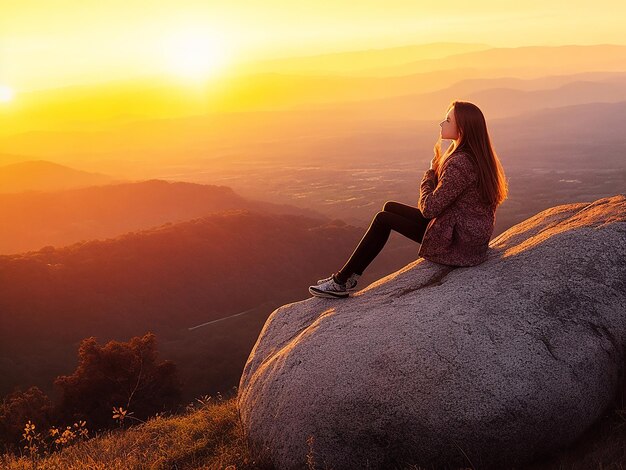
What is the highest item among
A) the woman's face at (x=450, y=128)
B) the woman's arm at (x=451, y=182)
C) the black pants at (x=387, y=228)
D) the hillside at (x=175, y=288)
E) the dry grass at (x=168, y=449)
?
the woman's face at (x=450, y=128)

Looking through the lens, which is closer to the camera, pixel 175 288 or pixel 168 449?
pixel 168 449

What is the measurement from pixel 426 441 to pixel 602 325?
246 cm

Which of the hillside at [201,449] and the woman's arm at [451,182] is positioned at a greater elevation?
the woman's arm at [451,182]

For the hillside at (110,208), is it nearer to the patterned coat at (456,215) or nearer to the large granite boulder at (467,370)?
the patterned coat at (456,215)

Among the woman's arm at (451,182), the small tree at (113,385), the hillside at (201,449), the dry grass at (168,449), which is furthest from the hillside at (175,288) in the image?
the woman's arm at (451,182)

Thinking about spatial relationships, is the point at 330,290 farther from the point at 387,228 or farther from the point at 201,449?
the point at 201,449

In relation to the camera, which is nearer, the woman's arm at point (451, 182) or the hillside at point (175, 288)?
the woman's arm at point (451, 182)

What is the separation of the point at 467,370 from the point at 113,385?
22.5 metres

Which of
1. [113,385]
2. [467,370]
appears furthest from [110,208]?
[467,370]

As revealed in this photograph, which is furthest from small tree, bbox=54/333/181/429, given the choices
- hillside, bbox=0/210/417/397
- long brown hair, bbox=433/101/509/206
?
long brown hair, bbox=433/101/509/206

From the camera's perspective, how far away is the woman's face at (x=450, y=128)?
300 inches

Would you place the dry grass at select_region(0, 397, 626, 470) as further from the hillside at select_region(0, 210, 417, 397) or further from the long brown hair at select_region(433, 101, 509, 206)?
the hillside at select_region(0, 210, 417, 397)

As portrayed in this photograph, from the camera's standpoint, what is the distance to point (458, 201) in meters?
7.66

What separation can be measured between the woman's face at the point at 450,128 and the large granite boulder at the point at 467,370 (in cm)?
183
